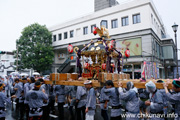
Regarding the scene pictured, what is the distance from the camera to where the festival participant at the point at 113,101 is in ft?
15.2

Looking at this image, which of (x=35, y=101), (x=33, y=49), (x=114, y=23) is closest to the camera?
(x=35, y=101)

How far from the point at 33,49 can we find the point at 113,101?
22.4 meters

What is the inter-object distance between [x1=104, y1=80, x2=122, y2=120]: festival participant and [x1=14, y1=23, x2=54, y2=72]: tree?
2119 cm

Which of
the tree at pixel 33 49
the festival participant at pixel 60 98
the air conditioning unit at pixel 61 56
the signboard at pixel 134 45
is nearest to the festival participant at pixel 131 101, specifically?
the festival participant at pixel 60 98

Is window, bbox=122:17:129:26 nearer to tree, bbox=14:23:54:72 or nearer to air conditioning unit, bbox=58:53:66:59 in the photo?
tree, bbox=14:23:54:72

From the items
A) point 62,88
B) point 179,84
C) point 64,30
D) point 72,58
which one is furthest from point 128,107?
point 64,30

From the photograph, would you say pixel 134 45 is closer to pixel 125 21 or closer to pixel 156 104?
pixel 125 21

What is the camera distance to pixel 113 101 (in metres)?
4.76

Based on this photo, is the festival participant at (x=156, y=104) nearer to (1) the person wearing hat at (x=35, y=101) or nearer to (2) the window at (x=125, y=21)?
(1) the person wearing hat at (x=35, y=101)

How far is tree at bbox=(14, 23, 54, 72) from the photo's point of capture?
2406cm

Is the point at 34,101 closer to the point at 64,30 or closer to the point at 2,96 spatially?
the point at 2,96

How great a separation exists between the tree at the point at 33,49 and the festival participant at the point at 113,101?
69.5 feet

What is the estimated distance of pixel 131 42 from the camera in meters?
19.5

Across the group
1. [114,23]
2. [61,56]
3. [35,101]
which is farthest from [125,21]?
[35,101]
